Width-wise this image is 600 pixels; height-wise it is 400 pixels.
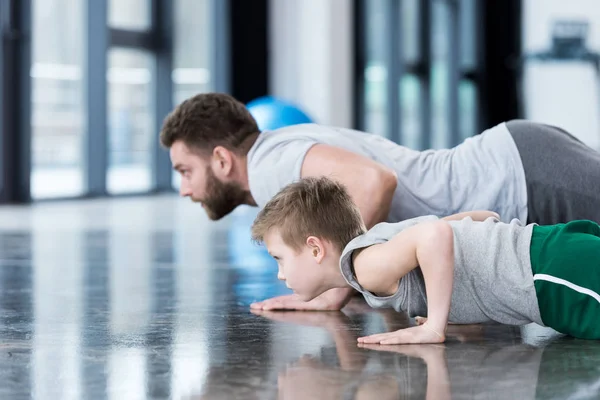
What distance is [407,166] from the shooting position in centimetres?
233

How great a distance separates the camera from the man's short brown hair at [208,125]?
2232mm

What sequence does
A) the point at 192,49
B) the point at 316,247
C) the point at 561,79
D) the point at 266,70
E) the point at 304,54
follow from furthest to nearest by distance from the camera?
1. the point at 561,79
2. the point at 304,54
3. the point at 266,70
4. the point at 192,49
5. the point at 316,247

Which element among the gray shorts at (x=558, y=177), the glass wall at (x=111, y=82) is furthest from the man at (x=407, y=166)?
the glass wall at (x=111, y=82)

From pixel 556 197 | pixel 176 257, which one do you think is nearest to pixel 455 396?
pixel 556 197

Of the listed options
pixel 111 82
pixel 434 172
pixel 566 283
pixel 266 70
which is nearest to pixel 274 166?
pixel 434 172

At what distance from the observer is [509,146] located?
2.34m

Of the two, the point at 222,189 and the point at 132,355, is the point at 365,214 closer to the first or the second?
the point at 222,189

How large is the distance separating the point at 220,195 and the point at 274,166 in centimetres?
18

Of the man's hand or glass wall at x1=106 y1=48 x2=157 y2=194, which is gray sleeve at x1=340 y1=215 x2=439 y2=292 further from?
glass wall at x1=106 y1=48 x2=157 y2=194

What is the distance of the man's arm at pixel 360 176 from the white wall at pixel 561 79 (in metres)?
9.63

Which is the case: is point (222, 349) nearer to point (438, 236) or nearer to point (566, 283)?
point (438, 236)

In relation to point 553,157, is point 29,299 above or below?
below

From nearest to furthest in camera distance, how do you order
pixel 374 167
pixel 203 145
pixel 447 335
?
pixel 447 335, pixel 374 167, pixel 203 145

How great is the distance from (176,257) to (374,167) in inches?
51.1
